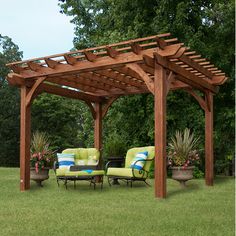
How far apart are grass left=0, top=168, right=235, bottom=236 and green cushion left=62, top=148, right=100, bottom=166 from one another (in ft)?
4.03

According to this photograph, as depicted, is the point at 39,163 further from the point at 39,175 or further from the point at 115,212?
the point at 115,212

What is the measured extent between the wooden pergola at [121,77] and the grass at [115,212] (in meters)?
0.74

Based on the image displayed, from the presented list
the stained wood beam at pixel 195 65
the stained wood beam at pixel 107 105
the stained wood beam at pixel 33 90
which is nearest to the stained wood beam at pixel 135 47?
the stained wood beam at pixel 195 65

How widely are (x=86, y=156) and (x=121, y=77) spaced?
6.98 feet

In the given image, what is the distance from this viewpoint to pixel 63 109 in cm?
2381

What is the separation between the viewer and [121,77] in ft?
31.9

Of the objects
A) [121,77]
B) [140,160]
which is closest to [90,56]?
[121,77]

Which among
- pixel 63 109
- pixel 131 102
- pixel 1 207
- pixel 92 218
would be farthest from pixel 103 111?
pixel 63 109

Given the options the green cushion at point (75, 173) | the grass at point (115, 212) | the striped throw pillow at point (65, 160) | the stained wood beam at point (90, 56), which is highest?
the stained wood beam at point (90, 56)

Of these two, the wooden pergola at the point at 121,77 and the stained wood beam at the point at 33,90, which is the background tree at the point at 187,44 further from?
the stained wood beam at the point at 33,90

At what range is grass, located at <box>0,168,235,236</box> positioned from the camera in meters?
4.78

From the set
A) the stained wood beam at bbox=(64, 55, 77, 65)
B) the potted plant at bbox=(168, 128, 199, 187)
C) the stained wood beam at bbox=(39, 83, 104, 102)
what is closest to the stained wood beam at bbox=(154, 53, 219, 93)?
the potted plant at bbox=(168, 128, 199, 187)

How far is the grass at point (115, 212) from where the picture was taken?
4.78 meters

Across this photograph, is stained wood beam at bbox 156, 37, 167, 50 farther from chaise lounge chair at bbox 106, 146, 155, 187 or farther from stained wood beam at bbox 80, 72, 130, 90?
chaise lounge chair at bbox 106, 146, 155, 187
